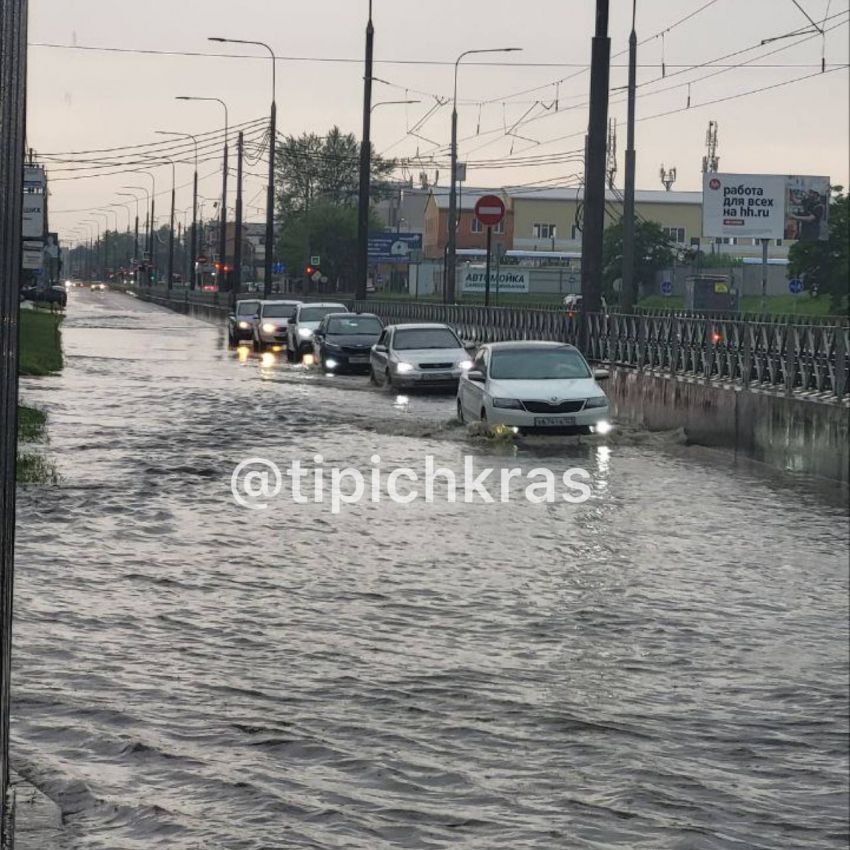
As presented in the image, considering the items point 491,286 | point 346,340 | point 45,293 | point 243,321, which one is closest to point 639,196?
point 491,286

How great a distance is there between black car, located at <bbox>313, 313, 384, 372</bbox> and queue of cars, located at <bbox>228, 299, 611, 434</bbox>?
2 centimetres

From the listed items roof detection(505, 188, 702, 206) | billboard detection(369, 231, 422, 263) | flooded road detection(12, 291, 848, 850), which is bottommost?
flooded road detection(12, 291, 848, 850)

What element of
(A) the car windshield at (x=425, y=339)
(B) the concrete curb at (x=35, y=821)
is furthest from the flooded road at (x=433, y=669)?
(A) the car windshield at (x=425, y=339)

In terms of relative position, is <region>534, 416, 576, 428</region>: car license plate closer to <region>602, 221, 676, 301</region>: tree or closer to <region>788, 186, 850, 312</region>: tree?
<region>788, 186, 850, 312</region>: tree

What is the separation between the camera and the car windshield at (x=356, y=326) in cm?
4097

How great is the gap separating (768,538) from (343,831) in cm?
870

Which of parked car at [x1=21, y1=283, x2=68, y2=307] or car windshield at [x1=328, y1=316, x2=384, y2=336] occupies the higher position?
parked car at [x1=21, y1=283, x2=68, y2=307]

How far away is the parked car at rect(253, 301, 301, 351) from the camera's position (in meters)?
51.0

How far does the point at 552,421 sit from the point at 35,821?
1738cm

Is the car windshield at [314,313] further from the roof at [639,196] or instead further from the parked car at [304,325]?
the roof at [639,196]

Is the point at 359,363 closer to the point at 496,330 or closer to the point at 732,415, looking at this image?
the point at 496,330

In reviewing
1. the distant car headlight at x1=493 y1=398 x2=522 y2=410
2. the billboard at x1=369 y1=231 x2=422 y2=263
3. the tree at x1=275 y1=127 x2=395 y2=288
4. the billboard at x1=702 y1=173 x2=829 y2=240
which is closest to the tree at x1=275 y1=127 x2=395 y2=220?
the tree at x1=275 y1=127 x2=395 y2=288

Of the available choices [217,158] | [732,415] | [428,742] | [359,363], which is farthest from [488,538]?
[217,158]

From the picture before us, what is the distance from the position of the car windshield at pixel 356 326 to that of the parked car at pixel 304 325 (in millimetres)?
3314
